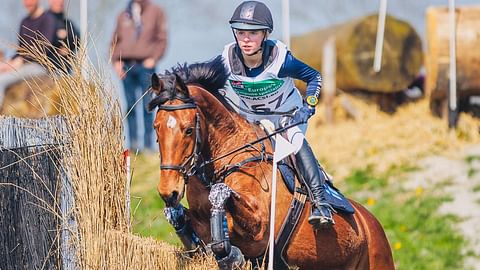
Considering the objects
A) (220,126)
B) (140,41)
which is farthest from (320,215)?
(140,41)

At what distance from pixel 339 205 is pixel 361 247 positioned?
0.44 metres

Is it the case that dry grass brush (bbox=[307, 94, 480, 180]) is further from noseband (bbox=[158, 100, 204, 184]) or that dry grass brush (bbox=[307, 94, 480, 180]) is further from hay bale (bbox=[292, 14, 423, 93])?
noseband (bbox=[158, 100, 204, 184])

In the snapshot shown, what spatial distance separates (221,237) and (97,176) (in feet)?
2.53

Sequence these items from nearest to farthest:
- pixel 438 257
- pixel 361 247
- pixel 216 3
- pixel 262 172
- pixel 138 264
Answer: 1. pixel 138 264
2. pixel 262 172
3. pixel 361 247
4. pixel 438 257
5. pixel 216 3

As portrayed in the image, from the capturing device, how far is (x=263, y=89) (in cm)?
760

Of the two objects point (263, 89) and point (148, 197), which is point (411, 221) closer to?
point (148, 197)

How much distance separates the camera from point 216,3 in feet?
49.4

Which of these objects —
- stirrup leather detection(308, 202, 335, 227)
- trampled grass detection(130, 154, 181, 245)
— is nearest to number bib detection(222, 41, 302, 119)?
stirrup leather detection(308, 202, 335, 227)

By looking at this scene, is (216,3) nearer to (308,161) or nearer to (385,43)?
(385,43)

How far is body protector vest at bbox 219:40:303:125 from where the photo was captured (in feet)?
24.7

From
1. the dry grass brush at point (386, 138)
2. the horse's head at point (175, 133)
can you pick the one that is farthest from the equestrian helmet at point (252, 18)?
the dry grass brush at point (386, 138)

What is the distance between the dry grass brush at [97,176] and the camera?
696 centimetres

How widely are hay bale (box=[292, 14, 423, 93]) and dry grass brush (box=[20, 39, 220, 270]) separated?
8410 mm

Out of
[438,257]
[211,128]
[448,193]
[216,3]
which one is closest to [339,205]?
[211,128]
